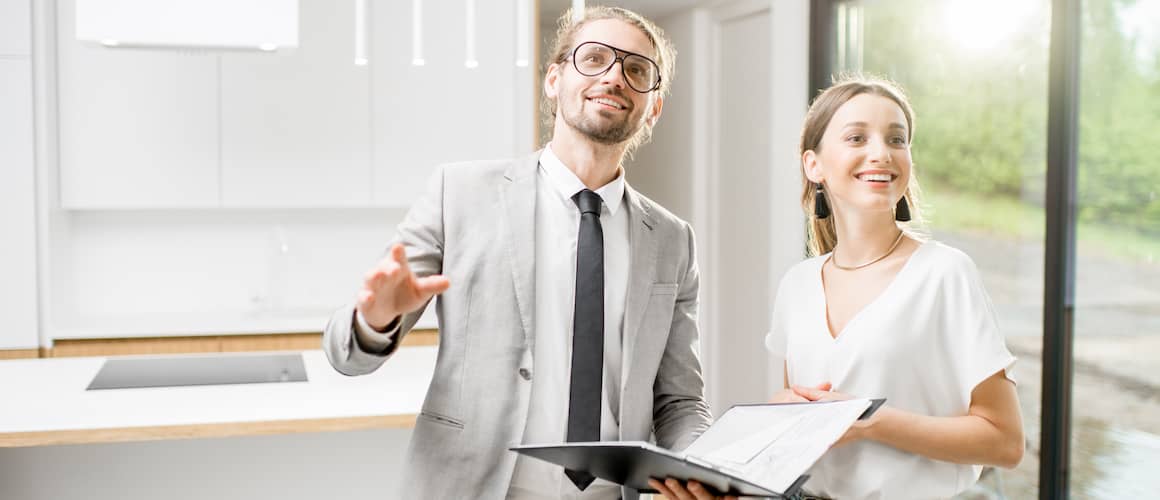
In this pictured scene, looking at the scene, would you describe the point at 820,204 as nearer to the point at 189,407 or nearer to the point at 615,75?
the point at 615,75

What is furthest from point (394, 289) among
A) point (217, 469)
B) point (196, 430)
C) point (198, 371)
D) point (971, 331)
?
point (198, 371)

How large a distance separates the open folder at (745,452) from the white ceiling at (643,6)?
3.82m

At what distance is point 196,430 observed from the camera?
2.36 meters

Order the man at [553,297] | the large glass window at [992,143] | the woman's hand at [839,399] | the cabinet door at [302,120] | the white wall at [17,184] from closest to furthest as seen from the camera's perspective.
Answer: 1. the woman's hand at [839,399]
2. the man at [553,297]
3. the large glass window at [992,143]
4. the white wall at [17,184]
5. the cabinet door at [302,120]

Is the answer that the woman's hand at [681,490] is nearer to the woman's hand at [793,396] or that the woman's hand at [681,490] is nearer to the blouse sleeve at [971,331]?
→ the woman's hand at [793,396]

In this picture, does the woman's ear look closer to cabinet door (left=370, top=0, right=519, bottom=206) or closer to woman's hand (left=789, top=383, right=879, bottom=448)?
woman's hand (left=789, top=383, right=879, bottom=448)

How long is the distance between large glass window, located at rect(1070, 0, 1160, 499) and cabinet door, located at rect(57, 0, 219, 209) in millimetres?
3213

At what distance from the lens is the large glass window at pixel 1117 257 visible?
310 cm

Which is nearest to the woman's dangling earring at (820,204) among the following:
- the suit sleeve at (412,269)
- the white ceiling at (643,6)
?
the suit sleeve at (412,269)

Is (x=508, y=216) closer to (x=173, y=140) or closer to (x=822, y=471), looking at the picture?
(x=822, y=471)

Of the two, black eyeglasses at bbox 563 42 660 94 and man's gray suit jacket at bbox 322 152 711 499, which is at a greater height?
black eyeglasses at bbox 563 42 660 94

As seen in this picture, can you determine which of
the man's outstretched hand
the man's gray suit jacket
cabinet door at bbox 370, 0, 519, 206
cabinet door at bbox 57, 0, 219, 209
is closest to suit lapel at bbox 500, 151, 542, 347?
the man's gray suit jacket

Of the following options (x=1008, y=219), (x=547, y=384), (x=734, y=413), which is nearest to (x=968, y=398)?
(x=734, y=413)

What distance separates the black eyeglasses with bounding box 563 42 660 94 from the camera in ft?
5.65
